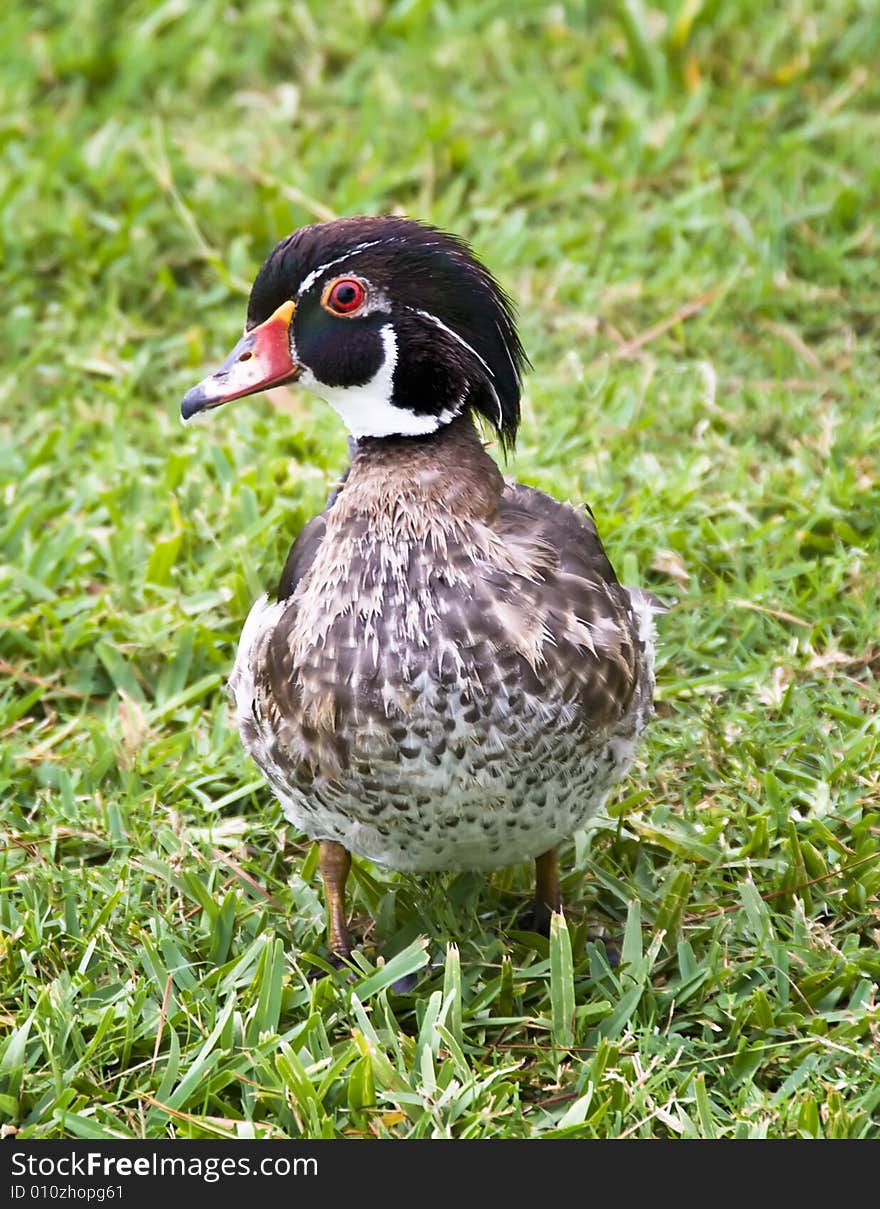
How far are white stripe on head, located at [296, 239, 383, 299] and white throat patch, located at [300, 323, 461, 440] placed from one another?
152 millimetres

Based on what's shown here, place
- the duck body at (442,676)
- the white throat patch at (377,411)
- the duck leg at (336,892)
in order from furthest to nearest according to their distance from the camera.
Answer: the duck leg at (336,892) < the white throat patch at (377,411) < the duck body at (442,676)

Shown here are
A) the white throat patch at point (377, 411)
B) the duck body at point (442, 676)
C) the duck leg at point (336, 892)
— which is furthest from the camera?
the duck leg at point (336, 892)

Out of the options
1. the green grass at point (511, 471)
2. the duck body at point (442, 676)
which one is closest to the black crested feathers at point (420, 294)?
the duck body at point (442, 676)

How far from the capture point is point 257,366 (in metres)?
3.08

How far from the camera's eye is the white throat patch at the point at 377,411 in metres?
3.07

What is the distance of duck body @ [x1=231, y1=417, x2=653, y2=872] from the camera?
2945 millimetres

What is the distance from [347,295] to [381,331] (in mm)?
87

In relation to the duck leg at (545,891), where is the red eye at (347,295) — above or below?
above

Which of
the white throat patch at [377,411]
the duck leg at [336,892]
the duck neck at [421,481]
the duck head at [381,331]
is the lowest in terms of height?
the duck leg at [336,892]

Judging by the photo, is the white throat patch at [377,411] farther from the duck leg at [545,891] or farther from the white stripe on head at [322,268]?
the duck leg at [545,891]

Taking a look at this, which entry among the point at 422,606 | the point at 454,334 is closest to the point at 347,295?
the point at 454,334

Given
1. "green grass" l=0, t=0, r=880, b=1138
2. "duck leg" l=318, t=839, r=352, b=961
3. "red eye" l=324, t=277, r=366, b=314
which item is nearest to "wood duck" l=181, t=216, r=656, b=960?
"red eye" l=324, t=277, r=366, b=314

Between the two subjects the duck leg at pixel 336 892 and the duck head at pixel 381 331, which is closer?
the duck head at pixel 381 331

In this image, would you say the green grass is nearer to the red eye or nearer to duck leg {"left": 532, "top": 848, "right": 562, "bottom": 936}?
duck leg {"left": 532, "top": 848, "right": 562, "bottom": 936}
